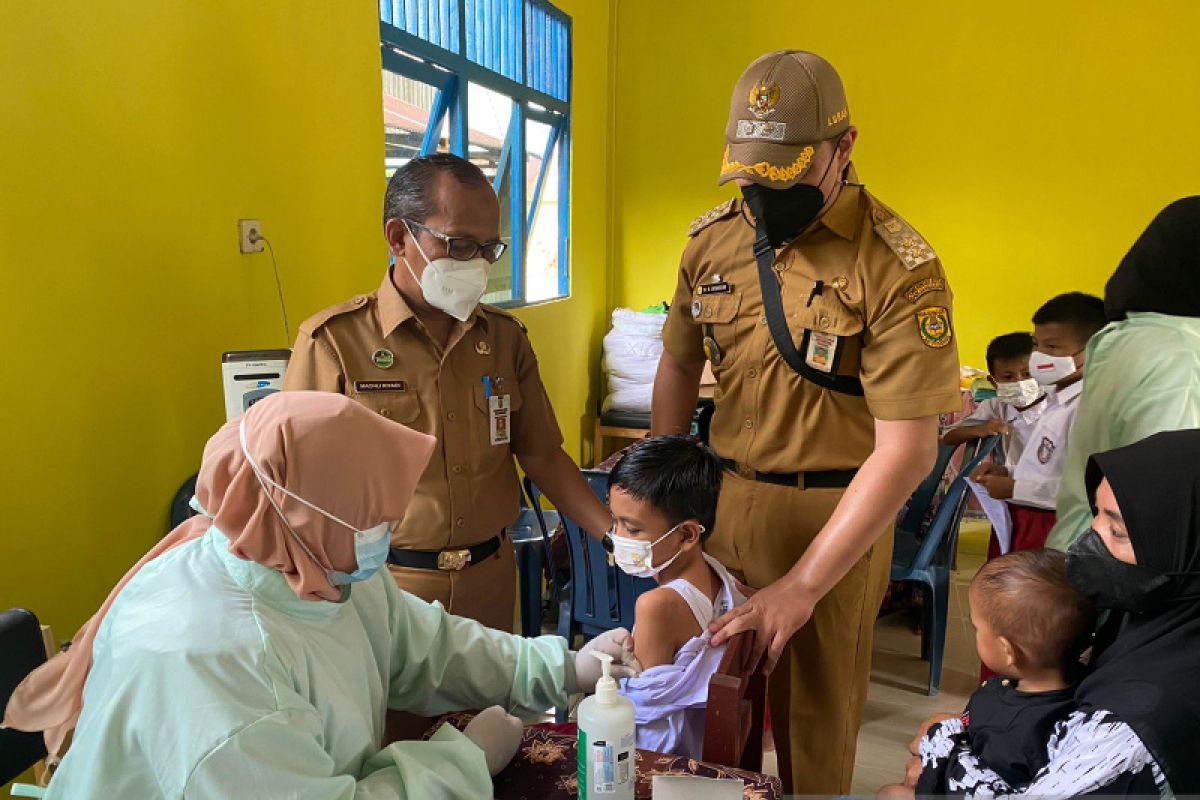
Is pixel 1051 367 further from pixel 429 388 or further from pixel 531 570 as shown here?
pixel 429 388

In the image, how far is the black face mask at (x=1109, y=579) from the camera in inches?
50.7

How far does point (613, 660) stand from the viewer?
1.52 metres

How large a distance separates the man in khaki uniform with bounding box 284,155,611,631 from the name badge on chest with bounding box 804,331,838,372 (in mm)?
561

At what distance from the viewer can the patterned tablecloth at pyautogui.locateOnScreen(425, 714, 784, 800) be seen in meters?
1.18

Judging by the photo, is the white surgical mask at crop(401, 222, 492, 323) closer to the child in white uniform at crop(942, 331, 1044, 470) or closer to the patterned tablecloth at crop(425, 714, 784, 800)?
the patterned tablecloth at crop(425, 714, 784, 800)

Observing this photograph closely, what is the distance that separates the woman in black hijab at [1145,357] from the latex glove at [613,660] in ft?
2.88

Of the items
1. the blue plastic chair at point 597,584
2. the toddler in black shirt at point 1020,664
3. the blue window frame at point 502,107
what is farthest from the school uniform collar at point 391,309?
the blue window frame at point 502,107

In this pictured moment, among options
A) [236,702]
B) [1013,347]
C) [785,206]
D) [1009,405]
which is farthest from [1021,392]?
[236,702]

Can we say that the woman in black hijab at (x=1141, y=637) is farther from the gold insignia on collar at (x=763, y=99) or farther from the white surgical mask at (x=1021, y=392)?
the white surgical mask at (x=1021, y=392)

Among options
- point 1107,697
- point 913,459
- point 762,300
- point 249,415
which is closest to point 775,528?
point 913,459

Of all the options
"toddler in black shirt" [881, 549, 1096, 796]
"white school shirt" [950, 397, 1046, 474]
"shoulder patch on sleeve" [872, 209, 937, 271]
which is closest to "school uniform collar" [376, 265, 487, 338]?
"shoulder patch on sleeve" [872, 209, 937, 271]

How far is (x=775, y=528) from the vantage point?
1824 millimetres

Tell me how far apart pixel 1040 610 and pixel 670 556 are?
25.7 inches

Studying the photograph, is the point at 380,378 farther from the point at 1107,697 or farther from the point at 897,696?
the point at 897,696
